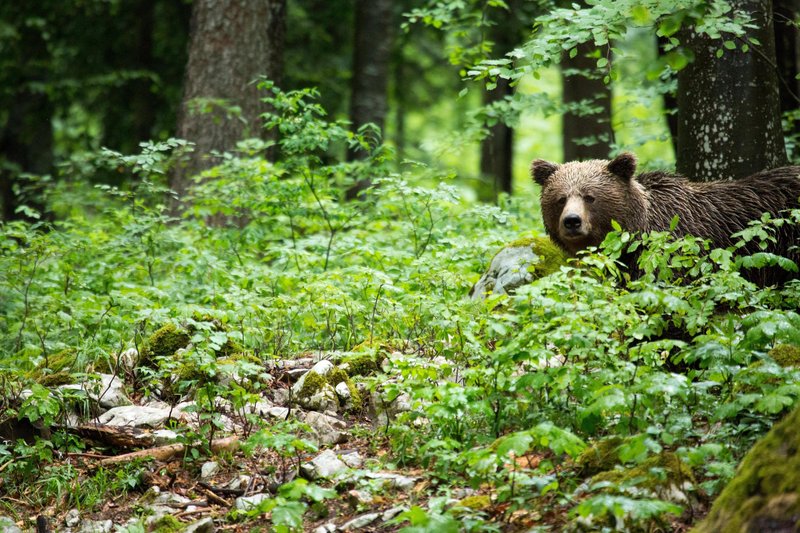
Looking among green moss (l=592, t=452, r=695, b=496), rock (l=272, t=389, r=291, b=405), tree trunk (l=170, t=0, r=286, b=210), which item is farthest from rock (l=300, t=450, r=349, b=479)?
tree trunk (l=170, t=0, r=286, b=210)

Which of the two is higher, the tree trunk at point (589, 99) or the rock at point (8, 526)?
the tree trunk at point (589, 99)

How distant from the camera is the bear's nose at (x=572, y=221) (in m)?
6.26

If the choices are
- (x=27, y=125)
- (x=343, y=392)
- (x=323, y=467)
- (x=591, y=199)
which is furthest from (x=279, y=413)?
(x=27, y=125)

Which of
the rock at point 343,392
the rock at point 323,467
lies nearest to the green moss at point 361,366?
the rock at point 343,392

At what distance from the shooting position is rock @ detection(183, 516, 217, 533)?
13.6 ft

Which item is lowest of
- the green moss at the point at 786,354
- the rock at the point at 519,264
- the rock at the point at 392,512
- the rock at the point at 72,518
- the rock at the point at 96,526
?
the rock at the point at 96,526

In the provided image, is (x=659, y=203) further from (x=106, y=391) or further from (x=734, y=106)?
(x=106, y=391)

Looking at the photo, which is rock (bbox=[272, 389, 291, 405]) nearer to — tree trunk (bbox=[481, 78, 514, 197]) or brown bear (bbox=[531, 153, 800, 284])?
brown bear (bbox=[531, 153, 800, 284])

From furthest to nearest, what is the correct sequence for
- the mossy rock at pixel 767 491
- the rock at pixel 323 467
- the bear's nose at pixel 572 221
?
the bear's nose at pixel 572 221
the rock at pixel 323 467
the mossy rock at pixel 767 491

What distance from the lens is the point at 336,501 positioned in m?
4.37

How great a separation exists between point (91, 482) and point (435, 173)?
5.08 metres

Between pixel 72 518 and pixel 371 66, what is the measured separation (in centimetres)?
1126

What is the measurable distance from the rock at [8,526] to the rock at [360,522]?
1.90m

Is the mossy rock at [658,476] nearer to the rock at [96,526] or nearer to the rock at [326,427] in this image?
the rock at [326,427]
